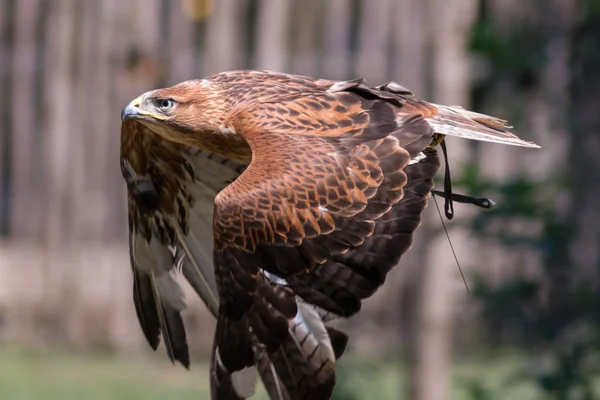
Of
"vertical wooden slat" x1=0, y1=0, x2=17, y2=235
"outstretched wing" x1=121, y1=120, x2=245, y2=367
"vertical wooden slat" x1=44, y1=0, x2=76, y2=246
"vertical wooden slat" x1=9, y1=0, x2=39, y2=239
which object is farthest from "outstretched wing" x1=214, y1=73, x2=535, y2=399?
"vertical wooden slat" x1=0, y1=0, x2=17, y2=235

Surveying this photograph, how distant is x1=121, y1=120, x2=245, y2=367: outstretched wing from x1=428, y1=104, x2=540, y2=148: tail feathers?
3.82 feet

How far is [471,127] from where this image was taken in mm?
5395

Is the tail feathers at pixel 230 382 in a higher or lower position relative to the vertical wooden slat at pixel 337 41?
lower

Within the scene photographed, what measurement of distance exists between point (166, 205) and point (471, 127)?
1.65m

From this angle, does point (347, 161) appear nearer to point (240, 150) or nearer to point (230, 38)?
point (240, 150)

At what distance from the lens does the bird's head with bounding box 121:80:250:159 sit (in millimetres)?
5887

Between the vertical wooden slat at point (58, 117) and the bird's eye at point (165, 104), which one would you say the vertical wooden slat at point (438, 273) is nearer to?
the bird's eye at point (165, 104)

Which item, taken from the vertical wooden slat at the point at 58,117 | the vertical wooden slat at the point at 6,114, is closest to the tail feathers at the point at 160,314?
the vertical wooden slat at the point at 58,117

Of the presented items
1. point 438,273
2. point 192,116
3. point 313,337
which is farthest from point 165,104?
point 438,273

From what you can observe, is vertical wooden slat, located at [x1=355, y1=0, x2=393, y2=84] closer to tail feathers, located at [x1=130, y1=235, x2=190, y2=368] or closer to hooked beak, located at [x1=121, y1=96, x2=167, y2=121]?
tail feathers, located at [x1=130, y1=235, x2=190, y2=368]

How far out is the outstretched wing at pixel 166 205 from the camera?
620cm

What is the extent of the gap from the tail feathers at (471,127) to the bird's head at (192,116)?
35.5 inches

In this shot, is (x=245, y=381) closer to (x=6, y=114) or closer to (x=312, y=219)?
(x=312, y=219)

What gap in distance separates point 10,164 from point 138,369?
2.33m
